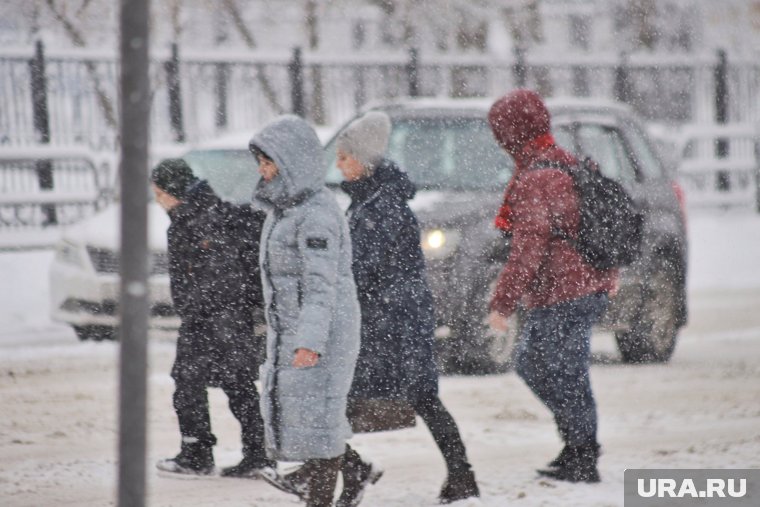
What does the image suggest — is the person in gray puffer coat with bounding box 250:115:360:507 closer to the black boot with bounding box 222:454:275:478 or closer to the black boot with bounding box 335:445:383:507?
the black boot with bounding box 335:445:383:507

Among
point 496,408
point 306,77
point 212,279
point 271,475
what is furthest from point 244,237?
point 306,77

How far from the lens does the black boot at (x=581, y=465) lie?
6074 millimetres

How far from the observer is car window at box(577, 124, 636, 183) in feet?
31.2

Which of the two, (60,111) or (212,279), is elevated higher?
(60,111)

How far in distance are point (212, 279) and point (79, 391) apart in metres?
2.74

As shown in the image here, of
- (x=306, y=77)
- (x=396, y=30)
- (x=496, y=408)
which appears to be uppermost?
(x=396, y=30)

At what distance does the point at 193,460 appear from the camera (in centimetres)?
640

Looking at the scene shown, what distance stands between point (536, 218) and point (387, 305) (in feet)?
2.41

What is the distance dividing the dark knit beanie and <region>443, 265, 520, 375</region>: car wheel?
2.68m

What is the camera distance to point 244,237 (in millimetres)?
6242

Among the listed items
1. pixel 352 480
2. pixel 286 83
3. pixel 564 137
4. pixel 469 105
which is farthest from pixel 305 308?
pixel 286 83

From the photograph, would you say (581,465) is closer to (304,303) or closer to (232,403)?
(232,403)

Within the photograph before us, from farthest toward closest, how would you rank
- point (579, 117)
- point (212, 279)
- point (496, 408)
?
point (579, 117), point (496, 408), point (212, 279)

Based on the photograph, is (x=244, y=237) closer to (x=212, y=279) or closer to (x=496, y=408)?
(x=212, y=279)
